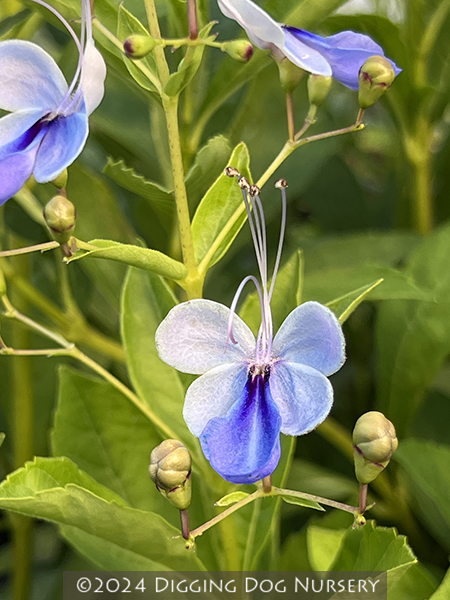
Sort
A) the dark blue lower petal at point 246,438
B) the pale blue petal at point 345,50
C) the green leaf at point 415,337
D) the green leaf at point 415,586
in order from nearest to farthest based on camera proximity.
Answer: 1. the dark blue lower petal at point 246,438
2. the pale blue petal at point 345,50
3. the green leaf at point 415,586
4. the green leaf at point 415,337

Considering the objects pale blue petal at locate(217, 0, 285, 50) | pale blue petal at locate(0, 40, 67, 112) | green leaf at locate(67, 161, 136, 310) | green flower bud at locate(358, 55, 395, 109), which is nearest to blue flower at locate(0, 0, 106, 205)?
pale blue petal at locate(0, 40, 67, 112)

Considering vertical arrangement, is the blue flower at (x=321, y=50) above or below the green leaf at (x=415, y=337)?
above

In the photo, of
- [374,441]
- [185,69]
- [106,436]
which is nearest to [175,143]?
[185,69]

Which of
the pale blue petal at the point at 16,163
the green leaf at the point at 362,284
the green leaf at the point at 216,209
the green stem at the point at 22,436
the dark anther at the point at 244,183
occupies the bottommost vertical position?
the green stem at the point at 22,436

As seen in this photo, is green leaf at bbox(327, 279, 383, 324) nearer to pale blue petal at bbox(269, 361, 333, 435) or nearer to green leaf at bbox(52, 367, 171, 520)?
pale blue petal at bbox(269, 361, 333, 435)

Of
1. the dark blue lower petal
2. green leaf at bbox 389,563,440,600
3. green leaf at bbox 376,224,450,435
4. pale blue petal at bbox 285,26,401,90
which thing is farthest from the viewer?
green leaf at bbox 376,224,450,435

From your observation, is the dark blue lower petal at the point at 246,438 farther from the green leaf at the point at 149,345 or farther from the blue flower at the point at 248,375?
the green leaf at the point at 149,345

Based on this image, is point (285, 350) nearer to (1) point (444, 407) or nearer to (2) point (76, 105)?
(2) point (76, 105)

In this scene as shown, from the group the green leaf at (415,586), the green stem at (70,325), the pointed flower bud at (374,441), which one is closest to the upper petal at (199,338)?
the pointed flower bud at (374,441)
